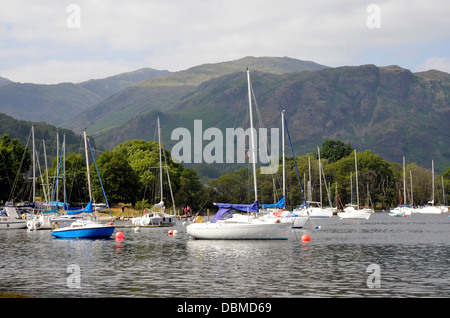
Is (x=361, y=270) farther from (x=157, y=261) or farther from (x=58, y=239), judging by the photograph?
(x=58, y=239)

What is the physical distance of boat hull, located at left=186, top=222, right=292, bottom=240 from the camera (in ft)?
199

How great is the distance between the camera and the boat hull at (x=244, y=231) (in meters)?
60.7

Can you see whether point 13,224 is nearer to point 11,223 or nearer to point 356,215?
point 11,223

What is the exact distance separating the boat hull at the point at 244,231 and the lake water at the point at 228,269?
1.07m

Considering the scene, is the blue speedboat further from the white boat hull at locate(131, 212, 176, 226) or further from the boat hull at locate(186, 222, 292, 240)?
the white boat hull at locate(131, 212, 176, 226)

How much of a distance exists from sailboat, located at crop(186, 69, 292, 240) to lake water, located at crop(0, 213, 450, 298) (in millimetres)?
1185

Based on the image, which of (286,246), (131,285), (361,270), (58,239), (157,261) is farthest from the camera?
(58,239)

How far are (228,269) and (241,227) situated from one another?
70.6ft

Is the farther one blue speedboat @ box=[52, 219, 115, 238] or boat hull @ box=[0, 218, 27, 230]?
boat hull @ box=[0, 218, 27, 230]

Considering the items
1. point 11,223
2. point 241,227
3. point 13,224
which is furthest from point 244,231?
point 11,223

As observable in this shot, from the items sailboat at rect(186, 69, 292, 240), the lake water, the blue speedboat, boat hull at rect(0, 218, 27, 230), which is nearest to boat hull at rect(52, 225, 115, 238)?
the blue speedboat

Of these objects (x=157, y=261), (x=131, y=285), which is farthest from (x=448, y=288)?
(x=157, y=261)
